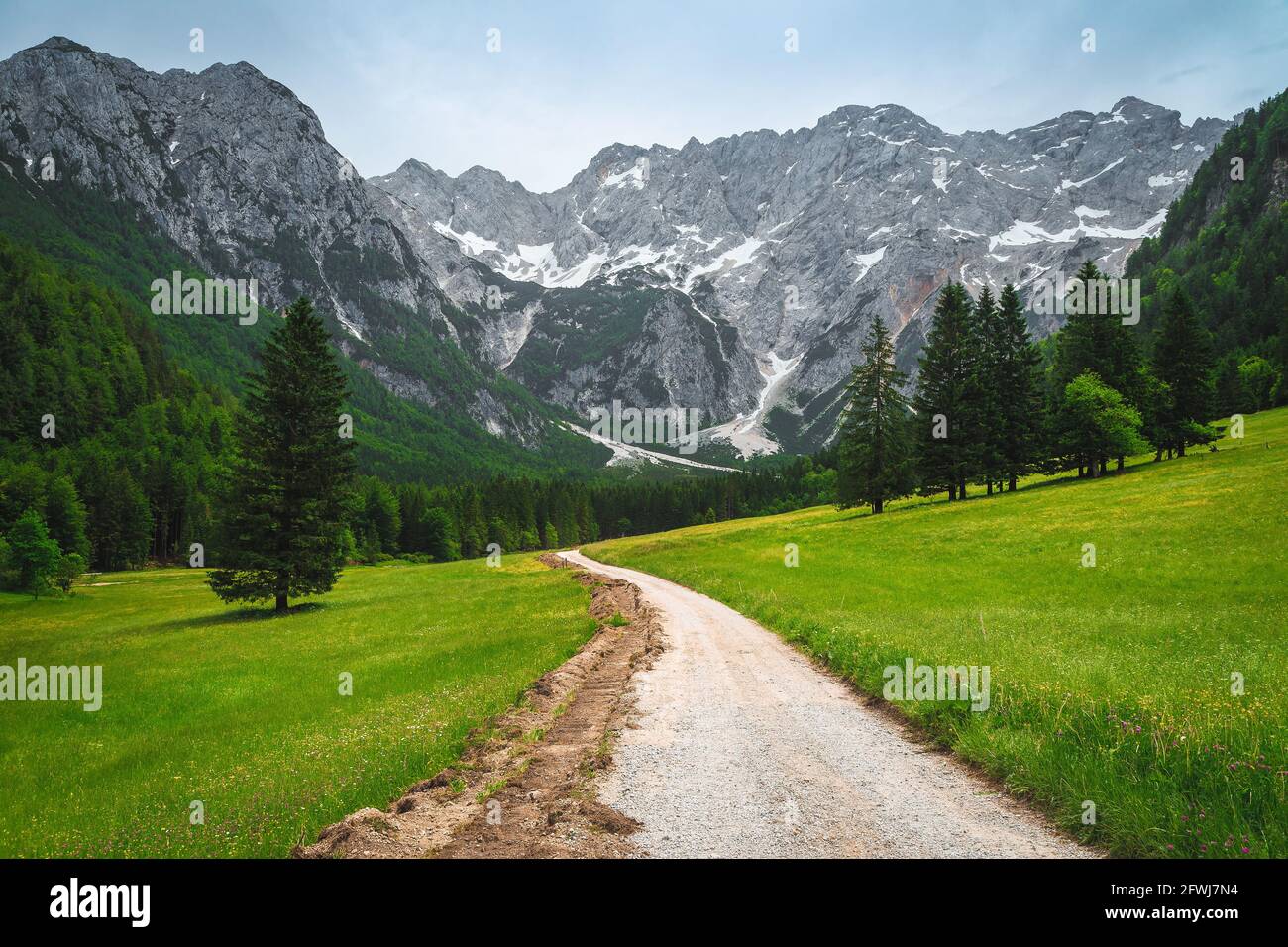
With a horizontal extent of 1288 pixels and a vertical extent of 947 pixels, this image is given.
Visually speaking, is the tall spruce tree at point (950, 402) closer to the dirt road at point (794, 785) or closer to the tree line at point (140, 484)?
the dirt road at point (794, 785)

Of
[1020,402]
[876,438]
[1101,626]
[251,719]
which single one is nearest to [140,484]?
[251,719]

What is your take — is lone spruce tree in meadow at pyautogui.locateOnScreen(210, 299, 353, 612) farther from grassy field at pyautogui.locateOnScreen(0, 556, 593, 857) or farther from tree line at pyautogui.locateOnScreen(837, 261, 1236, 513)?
tree line at pyautogui.locateOnScreen(837, 261, 1236, 513)

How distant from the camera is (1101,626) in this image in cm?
1989

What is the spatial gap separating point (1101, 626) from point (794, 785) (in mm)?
16946

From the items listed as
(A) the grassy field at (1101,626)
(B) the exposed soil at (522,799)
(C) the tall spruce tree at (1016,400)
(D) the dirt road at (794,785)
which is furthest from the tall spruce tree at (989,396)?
(B) the exposed soil at (522,799)

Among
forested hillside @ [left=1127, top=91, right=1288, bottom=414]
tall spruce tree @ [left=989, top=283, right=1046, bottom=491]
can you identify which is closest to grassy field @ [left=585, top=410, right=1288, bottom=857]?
tall spruce tree @ [left=989, top=283, right=1046, bottom=491]

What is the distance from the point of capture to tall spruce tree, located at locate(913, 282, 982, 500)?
6519 centimetres

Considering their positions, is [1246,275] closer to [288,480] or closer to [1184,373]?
[1184,373]

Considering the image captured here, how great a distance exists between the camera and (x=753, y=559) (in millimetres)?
49375

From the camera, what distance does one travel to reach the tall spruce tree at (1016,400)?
212 ft

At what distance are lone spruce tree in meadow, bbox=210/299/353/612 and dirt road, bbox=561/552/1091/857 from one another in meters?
31.8

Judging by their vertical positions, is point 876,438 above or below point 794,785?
above

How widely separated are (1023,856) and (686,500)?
161 metres
